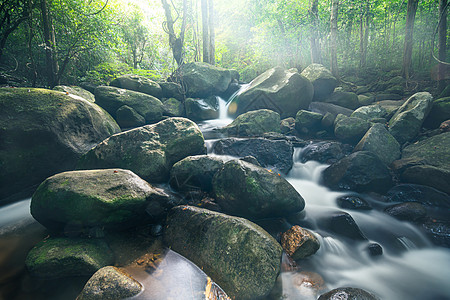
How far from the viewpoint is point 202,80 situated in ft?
36.0

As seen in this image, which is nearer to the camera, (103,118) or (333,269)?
(333,269)

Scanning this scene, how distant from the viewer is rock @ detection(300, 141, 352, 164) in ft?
21.3

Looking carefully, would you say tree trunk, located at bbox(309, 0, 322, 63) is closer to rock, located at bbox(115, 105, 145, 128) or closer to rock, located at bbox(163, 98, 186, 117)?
rock, located at bbox(163, 98, 186, 117)

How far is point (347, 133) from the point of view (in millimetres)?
7230

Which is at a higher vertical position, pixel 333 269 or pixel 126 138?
pixel 126 138

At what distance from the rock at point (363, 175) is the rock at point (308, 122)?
3270 mm

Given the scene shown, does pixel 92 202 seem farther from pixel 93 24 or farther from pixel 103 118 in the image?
pixel 93 24

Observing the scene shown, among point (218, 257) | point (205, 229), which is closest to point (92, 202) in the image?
point (205, 229)

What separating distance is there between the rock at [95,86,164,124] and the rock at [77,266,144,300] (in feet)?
21.8

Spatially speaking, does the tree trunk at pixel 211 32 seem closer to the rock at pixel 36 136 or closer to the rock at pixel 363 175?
the rock at pixel 36 136

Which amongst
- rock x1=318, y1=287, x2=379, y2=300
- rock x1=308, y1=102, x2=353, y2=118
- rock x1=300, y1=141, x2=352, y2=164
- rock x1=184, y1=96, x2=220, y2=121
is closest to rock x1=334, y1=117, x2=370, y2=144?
rock x1=300, y1=141, x2=352, y2=164

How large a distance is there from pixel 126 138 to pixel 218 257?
3.40 meters

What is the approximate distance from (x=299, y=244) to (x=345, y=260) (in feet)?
2.95

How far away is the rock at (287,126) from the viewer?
8.64 m
